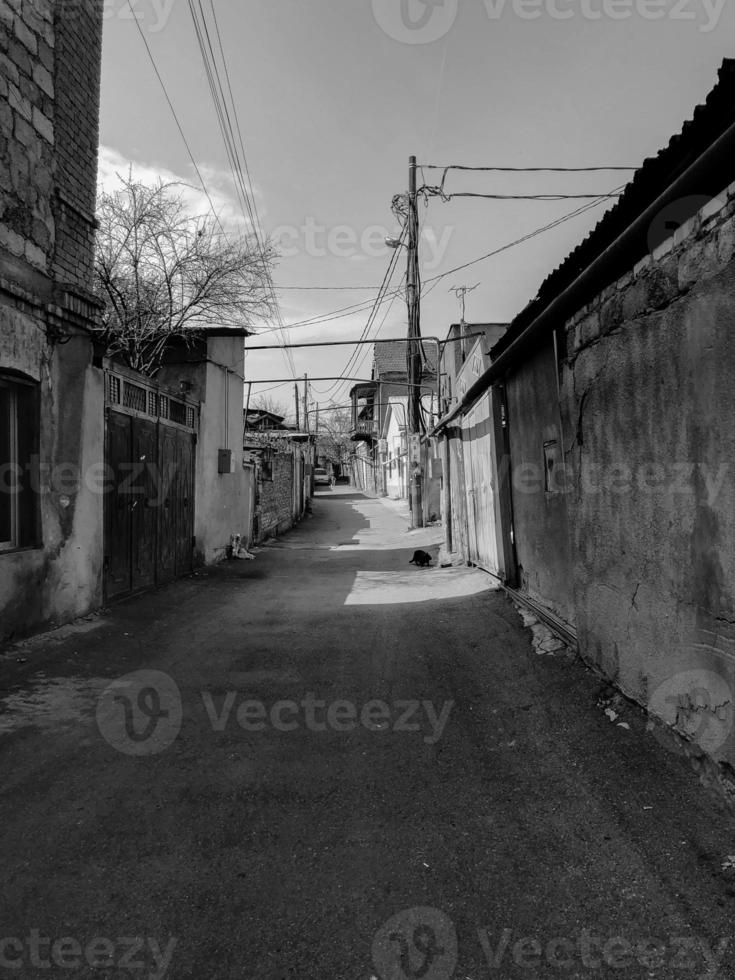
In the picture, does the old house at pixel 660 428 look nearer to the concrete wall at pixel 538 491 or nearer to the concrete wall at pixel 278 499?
the concrete wall at pixel 538 491

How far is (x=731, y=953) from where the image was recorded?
1894mm

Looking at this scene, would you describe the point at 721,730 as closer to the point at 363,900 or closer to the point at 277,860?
the point at 363,900

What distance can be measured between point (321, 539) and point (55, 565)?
11062 millimetres

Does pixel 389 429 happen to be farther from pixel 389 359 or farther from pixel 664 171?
pixel 664 171

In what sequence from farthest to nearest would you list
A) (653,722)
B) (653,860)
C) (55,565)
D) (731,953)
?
(55,565) < (653,722) < (653,860) < (731,953)

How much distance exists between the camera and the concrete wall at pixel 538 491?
16.9 ft

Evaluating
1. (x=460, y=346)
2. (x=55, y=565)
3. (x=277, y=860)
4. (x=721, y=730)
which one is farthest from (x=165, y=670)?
(x=460, y=346)
